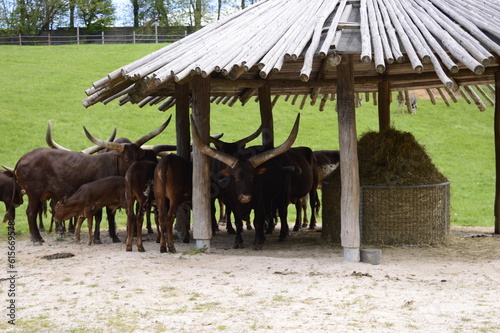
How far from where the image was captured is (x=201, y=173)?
34.1 feet

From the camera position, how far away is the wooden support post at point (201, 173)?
1034 cm

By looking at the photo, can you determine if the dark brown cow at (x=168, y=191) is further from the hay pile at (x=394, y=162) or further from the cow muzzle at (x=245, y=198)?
the hay pile at (x=394, y=162)

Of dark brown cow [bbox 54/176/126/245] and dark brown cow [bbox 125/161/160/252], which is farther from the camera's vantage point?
dark brown cow [bbox 54/176/126/245]

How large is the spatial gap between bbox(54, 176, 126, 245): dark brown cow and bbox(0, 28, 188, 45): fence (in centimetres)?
3784

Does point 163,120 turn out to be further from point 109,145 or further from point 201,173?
point 201,173

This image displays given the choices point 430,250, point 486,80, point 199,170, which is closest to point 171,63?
point 199,170

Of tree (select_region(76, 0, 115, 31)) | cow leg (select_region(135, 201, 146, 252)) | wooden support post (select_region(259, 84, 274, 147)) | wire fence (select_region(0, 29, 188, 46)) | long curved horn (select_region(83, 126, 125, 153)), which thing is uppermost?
tree (select_region(76, 0, 115, 31))

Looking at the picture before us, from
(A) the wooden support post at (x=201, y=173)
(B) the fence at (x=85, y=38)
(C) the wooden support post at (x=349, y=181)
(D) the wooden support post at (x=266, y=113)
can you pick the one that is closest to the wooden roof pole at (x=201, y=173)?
(A) the wooden support post at (x=201, y=173)

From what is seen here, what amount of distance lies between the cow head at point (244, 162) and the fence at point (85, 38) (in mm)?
38604

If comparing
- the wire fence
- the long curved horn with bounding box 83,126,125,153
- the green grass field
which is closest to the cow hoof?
the long curved horn with bounding box 83,126,125,153

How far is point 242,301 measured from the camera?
288 inches

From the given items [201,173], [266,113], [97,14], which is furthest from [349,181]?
[97,14]

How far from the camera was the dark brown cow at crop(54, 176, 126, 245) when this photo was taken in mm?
11172

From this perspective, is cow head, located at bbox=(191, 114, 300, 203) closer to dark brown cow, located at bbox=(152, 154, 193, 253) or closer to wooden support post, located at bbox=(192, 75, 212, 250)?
wooden support post, located at bbox=(192, 75, 212, 250)
